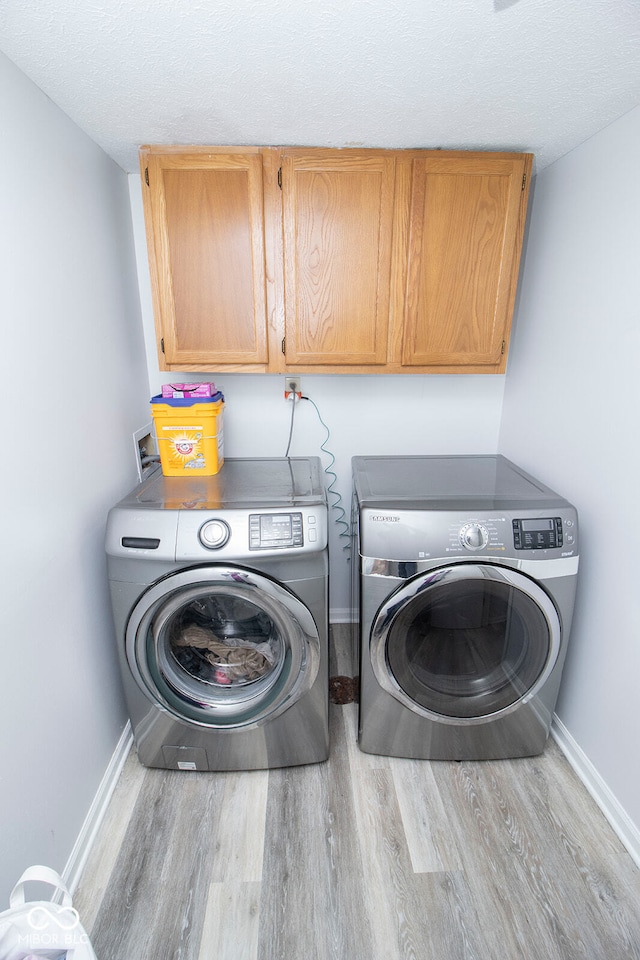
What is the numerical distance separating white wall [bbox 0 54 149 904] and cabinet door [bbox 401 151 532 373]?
110 cm

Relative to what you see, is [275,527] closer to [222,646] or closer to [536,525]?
[222,646]

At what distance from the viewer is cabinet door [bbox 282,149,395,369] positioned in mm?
1580

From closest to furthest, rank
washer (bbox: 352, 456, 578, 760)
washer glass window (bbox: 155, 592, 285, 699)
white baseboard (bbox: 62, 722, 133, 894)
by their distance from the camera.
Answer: white baseboard (bbox: 62, 722, 133, 894)
washer (bbox: 352, 456, 578, 760)
washer glass window (bbox: 155, 592, 285, 699)

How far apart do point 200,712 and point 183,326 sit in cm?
138

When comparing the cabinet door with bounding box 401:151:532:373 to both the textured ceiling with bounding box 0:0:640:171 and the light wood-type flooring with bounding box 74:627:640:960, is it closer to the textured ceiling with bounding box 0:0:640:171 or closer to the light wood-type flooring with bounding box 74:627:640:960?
the textured ceiling with bounding box 0:0:640:171

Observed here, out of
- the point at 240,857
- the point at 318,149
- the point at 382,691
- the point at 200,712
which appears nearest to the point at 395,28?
the point at 318,149

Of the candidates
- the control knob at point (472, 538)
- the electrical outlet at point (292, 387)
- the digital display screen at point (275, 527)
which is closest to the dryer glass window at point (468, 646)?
the control knob at point (472, 538)

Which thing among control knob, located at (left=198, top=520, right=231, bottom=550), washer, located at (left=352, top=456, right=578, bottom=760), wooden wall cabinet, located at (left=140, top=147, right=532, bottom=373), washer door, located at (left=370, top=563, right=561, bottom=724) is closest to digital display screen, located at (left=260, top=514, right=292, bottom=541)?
control knob, located at (left=198, top=520, right=231, bottom=550)

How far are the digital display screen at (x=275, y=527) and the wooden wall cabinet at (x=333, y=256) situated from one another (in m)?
0.67

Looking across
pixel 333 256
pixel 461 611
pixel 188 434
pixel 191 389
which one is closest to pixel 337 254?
pixel 333 256

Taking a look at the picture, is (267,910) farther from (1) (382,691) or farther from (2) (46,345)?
(2) (46,345)

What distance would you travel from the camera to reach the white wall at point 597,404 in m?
1.38

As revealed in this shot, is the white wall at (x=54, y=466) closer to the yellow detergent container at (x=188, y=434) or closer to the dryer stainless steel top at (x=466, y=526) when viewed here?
the yellow detergent container at (x=188, y=434)

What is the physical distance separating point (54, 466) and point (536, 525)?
143 cm
